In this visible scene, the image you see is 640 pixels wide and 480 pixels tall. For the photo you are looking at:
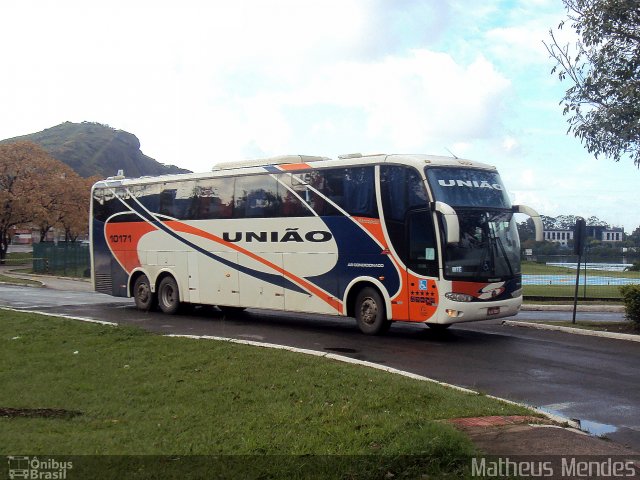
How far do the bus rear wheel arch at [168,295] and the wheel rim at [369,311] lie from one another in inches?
241

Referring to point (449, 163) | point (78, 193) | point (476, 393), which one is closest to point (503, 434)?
point (476, 393)

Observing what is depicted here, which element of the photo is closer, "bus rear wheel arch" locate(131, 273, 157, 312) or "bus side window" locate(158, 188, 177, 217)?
"bus side window" locate(158, 188, 177, 217)

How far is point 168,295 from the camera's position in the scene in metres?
18.6

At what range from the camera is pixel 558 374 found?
10.1m

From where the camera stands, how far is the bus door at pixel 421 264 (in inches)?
512

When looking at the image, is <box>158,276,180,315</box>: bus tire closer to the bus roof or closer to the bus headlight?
the bus roof

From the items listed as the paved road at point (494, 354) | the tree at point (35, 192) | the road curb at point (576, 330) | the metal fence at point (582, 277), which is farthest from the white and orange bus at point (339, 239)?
the tree at point (35, 192)

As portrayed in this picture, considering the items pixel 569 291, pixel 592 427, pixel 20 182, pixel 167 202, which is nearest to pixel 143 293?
pixel 167 202

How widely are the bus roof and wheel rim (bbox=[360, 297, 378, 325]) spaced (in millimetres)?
2879

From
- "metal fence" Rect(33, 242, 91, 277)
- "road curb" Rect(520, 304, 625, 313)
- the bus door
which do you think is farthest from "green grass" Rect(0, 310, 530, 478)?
"metal fence" Rect(33, 242, 91, 277)

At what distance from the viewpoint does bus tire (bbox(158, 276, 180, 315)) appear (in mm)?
18266

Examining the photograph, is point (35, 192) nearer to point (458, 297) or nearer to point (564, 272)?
point (564, 272)

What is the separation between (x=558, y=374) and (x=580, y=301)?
55.8 ft

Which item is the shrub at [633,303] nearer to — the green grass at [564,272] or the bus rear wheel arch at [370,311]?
the bus rear wheel arch at [370,311]
